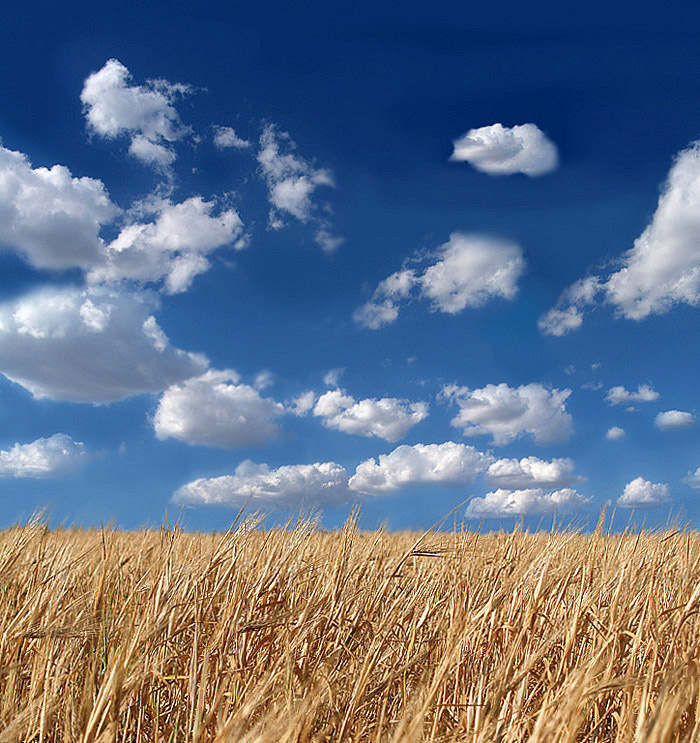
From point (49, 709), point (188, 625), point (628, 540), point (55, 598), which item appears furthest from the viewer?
point (628, 540)

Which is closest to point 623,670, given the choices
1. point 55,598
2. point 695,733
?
point 695,733

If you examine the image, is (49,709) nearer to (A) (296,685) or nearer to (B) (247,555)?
(A) (296,685)

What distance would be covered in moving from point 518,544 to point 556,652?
4.21ft

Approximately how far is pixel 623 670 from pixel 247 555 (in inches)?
96.5

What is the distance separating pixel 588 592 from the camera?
390 centimetres

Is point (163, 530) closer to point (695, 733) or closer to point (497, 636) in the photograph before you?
point (497, 636)

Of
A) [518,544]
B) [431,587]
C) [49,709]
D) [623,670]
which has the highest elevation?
[518,544]

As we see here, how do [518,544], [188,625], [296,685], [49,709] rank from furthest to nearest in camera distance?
1. [518,544]
2. [188,625]
3. [296,685]
4. [49,709]

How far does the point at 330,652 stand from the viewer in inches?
131

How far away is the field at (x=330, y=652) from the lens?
2.26m

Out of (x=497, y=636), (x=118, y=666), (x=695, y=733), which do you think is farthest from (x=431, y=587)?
(x=118, y=666)

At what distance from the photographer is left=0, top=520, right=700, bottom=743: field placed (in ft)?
7.43

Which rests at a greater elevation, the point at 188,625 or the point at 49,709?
the point at 188,625

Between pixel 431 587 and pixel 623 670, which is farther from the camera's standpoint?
pixel 431 587
